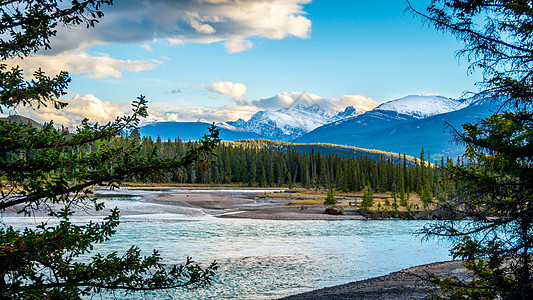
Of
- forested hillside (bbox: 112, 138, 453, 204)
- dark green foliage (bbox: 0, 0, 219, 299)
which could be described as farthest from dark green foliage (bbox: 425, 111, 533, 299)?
forested hillside (bbox: 112, 138, 453, 204)

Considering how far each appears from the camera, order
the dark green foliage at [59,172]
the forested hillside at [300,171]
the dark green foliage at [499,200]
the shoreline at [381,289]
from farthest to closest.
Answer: the forested hillside at [300,171] → the shoreline at [381,289] → the dark green foliage at [499,200] → the dark green foliage at [59,172]

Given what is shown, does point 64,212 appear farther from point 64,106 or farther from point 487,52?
point 487,52

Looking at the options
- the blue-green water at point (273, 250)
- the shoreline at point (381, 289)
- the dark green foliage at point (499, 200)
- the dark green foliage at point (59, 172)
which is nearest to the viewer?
the dark green foliage at point (59, 172)

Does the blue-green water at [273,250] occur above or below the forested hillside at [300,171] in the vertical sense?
below

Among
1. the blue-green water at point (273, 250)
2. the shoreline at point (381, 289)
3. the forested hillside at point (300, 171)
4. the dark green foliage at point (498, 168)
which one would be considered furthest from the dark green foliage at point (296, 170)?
the dark green foliage at point (498, 168)

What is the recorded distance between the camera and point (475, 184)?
8.89 metres

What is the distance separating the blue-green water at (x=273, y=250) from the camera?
20.2 m

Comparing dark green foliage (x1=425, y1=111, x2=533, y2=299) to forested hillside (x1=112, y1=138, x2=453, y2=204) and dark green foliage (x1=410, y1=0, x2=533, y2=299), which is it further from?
forested hillside (x1=112, y1=138, x2=453, y2=204)

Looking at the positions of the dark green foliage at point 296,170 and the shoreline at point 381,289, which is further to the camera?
the dark green foliage at point 296,170

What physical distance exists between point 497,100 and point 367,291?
38.9ft

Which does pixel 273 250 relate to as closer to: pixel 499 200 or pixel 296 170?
pixel 499 200

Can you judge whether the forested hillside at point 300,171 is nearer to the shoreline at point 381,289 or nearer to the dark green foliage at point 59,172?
the shoreline at point 381,289

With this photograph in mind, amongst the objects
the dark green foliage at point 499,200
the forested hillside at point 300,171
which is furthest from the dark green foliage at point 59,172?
the forested hillside at point 300,171

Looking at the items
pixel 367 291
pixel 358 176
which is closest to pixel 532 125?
pixel 367 291
